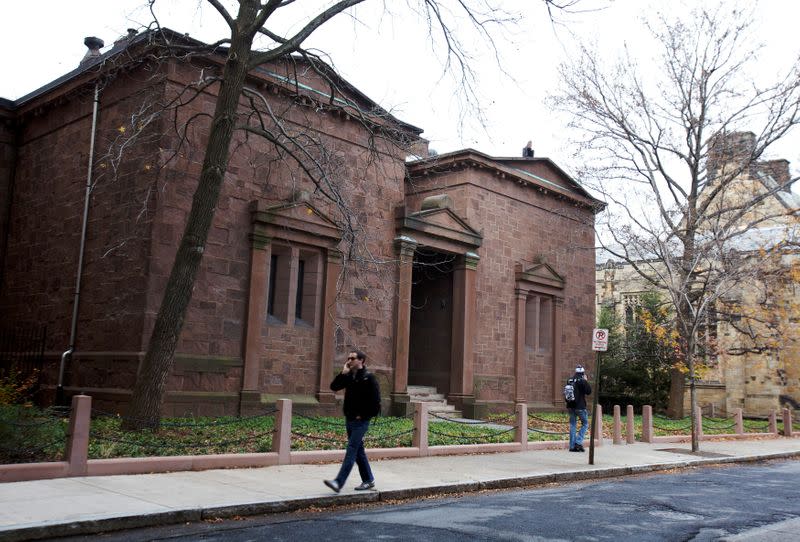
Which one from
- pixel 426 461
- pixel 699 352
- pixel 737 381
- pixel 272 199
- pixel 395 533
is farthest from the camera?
pixel 737 381

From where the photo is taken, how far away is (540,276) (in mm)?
25297

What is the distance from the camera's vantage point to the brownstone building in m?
15.9

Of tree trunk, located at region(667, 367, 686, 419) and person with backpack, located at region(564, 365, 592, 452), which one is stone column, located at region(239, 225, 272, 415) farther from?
tree trunk, located at region(667, 367, 686, 419)

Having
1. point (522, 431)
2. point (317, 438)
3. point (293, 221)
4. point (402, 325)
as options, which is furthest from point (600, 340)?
point (293, 221)

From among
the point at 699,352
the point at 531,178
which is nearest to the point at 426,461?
the point at 531,178

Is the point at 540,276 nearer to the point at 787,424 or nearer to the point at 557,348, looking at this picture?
the point at 557,348

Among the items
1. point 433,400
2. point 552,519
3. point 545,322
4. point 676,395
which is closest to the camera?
point 552,519

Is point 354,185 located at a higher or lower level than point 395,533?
higher

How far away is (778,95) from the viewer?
25.0 m

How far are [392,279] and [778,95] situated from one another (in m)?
15.4

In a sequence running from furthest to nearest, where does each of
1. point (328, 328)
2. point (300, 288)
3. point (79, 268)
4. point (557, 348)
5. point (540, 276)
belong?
point (557, 348) → point (540, 276) → point (300, 288) → point (328, 328) → point (79, 268)

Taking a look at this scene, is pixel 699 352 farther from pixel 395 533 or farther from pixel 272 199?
pixel 395 533

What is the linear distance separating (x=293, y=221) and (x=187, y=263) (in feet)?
16.4

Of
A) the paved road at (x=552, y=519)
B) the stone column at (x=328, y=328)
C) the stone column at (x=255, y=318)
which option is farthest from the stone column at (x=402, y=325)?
the paved road at (x=552, y=519)
